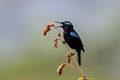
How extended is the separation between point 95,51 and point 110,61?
7.81 feet

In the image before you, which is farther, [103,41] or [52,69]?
[103,41]

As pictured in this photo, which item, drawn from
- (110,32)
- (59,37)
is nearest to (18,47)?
(110,32)

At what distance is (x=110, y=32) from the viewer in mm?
32625

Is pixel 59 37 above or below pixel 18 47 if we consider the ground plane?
above

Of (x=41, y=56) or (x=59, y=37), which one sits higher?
(x=59, y=37)

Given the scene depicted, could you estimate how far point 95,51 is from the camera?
100 feet

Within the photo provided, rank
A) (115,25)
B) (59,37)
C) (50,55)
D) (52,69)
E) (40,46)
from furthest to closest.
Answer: (115,25) → (40,46) → (50,55) → (52,69) → (59,37)

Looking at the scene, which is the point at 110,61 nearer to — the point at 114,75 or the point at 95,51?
the point at 95,51

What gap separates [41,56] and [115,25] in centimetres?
500

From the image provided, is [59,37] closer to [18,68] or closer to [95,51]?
[18,68]

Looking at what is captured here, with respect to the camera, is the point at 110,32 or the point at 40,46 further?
the point at 110,32

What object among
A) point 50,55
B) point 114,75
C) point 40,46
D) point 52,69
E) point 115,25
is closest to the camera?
point 114,75

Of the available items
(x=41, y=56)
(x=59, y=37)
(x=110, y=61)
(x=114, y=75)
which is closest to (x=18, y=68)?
(x=41, y=56)

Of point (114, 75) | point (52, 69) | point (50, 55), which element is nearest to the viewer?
point (114, 75)
